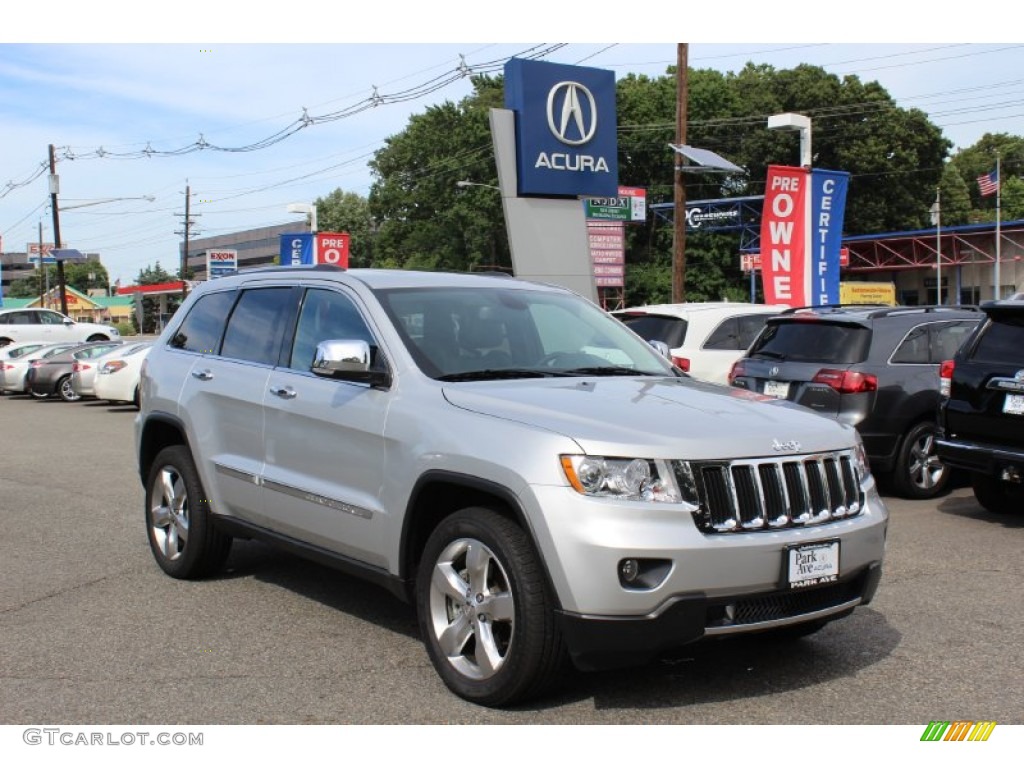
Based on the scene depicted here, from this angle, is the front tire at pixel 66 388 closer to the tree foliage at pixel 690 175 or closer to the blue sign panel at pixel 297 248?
the blue sign panel at pixel 297 248

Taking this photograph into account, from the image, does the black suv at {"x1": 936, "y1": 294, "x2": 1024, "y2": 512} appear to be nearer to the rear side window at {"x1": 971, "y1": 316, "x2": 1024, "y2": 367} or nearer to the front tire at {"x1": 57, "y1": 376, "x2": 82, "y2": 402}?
the rear side window at {"x1": 971, "y1": 316, "x2": 1024, "y2": 367}

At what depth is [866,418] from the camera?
31.6 feet

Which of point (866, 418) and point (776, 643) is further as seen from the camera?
point (866, 418)

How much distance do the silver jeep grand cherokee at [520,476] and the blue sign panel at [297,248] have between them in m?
28.4

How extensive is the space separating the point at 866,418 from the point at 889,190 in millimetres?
56585

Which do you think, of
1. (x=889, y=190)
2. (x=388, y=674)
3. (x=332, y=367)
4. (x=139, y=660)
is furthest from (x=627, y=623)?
(x=889, y=190)

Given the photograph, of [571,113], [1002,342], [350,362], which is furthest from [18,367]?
[350,362]

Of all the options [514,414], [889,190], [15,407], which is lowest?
[15,407]

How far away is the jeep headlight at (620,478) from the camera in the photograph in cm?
416

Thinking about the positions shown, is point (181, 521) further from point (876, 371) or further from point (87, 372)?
point (87, 372)

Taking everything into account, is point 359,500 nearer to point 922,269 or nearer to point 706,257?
point 706,257

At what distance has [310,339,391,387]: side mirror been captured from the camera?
501cm

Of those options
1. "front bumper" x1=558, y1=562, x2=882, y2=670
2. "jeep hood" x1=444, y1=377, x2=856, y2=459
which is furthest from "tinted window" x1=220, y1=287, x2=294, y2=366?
"front bumper" x1=558, y1=562, x2=882, y2=670

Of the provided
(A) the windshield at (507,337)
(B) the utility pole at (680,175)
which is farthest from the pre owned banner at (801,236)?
(A) the windshield at (507,337)
